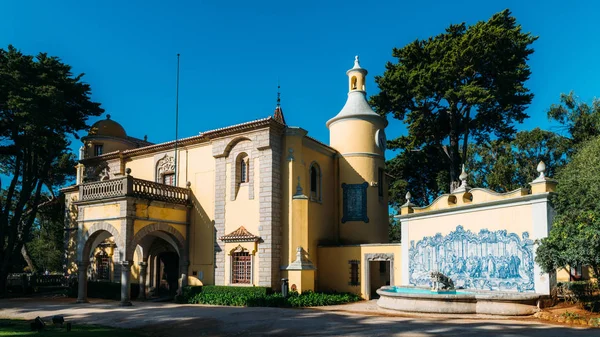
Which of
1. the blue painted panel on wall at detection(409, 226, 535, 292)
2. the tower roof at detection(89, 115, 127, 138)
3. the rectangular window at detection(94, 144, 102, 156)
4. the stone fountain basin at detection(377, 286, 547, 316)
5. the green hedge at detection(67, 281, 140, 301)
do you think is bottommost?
the green hedge at detection(67, 281, 140, 301)

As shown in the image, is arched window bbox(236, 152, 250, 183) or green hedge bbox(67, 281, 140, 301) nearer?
arched window bbox(236, 152, 250, 183)

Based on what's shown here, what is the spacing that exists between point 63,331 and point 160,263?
41.8 feet

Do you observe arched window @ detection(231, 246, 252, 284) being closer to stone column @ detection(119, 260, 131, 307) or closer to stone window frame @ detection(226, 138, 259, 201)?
stone window frame @ detection(226, 138, 259, 201)

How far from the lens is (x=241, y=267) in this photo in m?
23.2

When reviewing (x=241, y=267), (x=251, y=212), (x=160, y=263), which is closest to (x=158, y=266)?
(x=160, y=263)

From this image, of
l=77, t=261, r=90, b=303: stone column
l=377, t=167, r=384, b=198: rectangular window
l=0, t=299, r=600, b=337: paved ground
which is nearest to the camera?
l=0, t=299, r=600, b=337: paved ground

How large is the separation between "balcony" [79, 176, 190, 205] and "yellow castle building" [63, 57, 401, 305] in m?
0.05

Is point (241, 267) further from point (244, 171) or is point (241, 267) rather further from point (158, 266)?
point (158, 266)

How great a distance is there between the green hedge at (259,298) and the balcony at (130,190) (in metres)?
4.83

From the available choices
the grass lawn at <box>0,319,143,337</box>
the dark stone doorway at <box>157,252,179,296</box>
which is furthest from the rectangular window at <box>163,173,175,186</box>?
the grass lawn at <box>0,319,143,337</box>

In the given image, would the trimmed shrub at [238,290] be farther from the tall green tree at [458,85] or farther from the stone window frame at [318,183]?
the tall green tree at [458,85]

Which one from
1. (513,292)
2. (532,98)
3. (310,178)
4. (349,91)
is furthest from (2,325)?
(532,98)

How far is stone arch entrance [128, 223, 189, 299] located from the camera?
80.7 ft

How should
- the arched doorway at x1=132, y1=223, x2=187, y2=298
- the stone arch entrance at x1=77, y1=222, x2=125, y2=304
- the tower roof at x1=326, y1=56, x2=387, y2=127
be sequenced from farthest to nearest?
the tower roof at x1=326, y1=56, x2=387, y2=127, the arched doorway at x1=132, y1=223, x2=187, y2=298, the stone arch entrance at x1=77, y1=222, x2=125, y2=304
